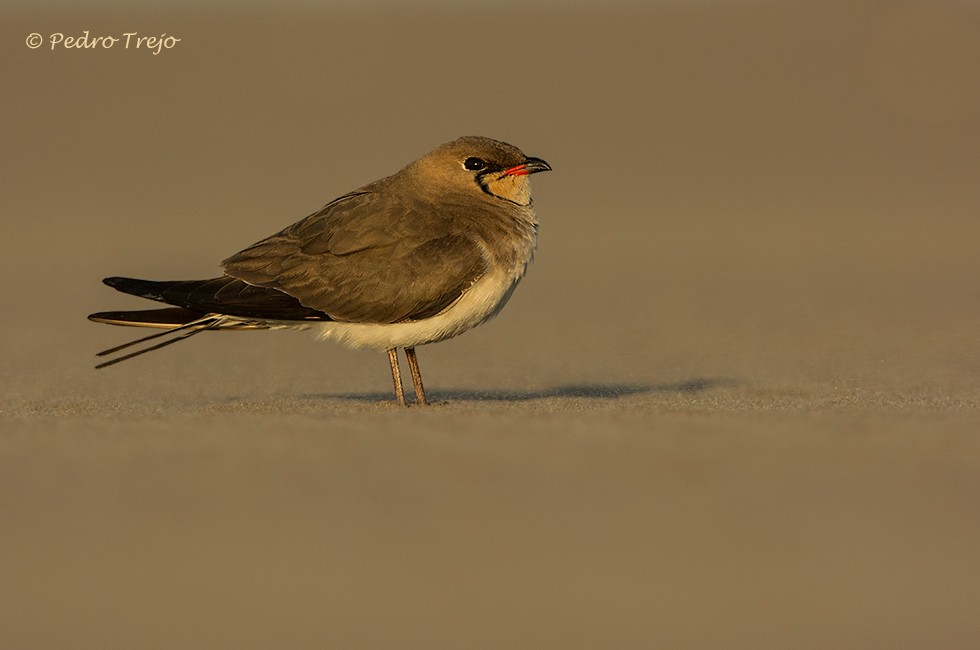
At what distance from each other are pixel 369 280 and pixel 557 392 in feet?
5.46

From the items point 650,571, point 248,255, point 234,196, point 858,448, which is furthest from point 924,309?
point 234,196

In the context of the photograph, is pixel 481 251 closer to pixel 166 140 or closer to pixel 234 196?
pixel 234 196

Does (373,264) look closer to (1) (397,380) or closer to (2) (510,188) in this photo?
(1) (397,380)

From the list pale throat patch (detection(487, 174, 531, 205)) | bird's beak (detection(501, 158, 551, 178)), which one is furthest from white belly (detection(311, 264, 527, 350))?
bird's beak (detection(501, 158, 551, 178))

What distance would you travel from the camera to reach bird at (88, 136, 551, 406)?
6.62 meters

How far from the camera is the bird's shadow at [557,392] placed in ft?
24.4

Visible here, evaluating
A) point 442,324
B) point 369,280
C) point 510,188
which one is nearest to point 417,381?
point 442,324

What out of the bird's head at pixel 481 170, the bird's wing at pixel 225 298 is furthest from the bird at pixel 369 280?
the bird's head at pixel 481 170

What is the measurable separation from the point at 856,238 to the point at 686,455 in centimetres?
1110

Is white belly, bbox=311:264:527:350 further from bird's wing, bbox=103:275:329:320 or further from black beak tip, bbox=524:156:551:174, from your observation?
black beak tip, bbox=524:156:551:174

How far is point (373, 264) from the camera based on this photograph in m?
6.75

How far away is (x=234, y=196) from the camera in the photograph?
1973 centimetres

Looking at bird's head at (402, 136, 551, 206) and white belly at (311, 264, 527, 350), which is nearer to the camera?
white belly at (311, 264, 527, 350)

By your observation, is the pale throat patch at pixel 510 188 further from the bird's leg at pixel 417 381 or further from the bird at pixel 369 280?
the bird's leg at pixel 417 381
